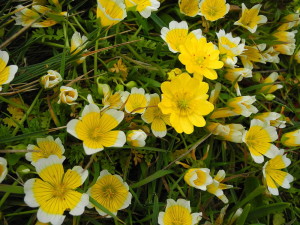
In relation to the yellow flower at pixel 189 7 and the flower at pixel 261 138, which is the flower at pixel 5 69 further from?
the flower at pixel 261 138

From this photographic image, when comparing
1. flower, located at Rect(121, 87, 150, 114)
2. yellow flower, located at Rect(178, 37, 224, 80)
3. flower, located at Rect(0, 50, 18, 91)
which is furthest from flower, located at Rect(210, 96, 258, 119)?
flower, located at Rect(0, 50, 18, 91)

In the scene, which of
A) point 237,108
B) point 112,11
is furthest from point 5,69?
point 237,108

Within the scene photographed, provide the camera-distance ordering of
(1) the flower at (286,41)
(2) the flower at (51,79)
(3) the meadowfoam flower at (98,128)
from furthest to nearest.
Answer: (1) the flower at (286,41), (2) the flower at (51,79), (3) the meadowfoam flower at (98,128)

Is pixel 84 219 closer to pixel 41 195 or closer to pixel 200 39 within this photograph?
pixel 41 195

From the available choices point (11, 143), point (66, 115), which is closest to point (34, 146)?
point (11, 143)

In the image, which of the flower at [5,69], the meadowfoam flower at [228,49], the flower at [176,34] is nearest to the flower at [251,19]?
the meadowfoam flower at [228,49]
